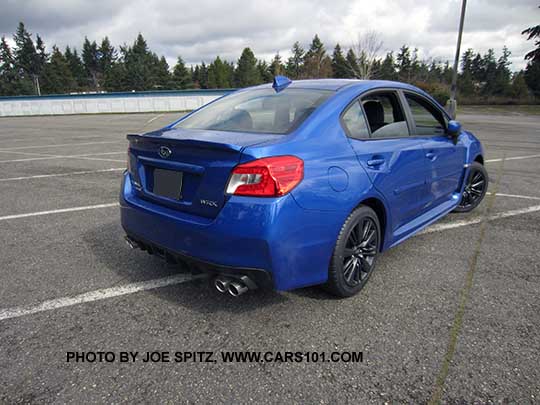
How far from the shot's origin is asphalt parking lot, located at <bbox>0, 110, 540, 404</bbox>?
1929 millimetres

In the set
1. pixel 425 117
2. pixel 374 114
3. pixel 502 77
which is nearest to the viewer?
pixel 374 114

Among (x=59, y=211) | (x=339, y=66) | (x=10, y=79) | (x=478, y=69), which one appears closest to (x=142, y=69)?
(x=10, y=79)

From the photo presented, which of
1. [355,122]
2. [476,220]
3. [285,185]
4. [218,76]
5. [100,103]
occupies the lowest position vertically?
[476,220]

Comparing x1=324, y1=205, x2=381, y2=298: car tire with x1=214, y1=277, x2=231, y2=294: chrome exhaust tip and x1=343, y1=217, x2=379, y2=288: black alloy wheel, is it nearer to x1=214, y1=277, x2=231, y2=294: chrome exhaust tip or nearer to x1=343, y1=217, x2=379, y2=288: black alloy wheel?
x1=343, y1=217, x2=379, y2=288: black alloy wheel

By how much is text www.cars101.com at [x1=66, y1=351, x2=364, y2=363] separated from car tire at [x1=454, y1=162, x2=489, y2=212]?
3.24m

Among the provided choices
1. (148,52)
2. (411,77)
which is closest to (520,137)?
(411,77)

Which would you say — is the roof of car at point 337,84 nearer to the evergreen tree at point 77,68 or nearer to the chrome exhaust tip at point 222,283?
the chrome exhaust tip at point 222,283

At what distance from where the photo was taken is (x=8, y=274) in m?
3.15

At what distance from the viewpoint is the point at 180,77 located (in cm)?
7638

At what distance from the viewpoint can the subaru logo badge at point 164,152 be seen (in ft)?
8.03

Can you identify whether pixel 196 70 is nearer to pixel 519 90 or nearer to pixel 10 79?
pixel 10 79

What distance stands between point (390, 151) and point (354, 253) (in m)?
0.84

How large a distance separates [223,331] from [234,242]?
0.65 metres

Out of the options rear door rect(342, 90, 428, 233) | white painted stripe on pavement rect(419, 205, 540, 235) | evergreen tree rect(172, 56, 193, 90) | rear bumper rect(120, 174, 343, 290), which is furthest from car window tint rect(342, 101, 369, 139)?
evergreen tree rect(172, 56, 193, 90)
